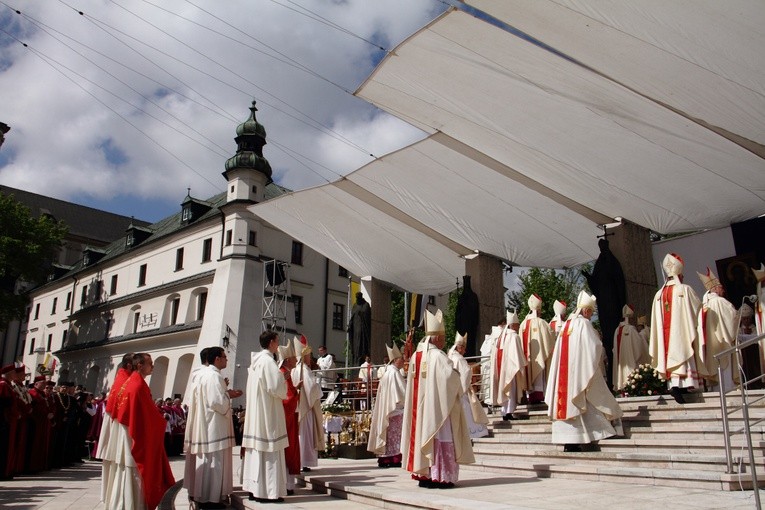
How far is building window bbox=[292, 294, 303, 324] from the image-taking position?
119 ft

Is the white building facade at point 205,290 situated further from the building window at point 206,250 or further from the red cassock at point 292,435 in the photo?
the red cassock at point 292,435

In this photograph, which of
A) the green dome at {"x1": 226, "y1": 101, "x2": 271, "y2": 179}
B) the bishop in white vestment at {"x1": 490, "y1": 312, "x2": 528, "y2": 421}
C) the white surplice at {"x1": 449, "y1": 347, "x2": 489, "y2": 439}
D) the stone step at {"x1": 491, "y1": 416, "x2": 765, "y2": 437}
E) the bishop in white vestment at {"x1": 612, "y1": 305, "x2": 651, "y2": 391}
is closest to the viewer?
the stone step at {"x1": 491, "y1": 416, "x2": 765, "y2": 437}

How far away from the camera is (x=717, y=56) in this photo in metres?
8.80

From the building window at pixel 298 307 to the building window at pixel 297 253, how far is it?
2.01m

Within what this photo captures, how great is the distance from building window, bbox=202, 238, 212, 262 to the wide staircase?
28677 mm

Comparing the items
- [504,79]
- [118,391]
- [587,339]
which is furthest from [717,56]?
[118,391]

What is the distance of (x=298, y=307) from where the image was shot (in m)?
36.5

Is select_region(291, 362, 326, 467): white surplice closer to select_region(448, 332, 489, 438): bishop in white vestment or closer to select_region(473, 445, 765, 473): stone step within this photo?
select_region(448, 332, 489, 438): bishop in white vestment

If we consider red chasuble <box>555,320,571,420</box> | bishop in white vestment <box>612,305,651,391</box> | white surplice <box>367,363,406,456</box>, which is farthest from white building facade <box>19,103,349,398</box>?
red chasuble <box>555,320,571,420</box>

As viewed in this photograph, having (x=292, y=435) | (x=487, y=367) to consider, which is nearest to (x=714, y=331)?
(x=487, y=367)

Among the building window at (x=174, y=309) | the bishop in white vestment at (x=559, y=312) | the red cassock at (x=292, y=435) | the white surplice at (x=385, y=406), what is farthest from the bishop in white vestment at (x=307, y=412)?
the building window at (x=174, y=309)

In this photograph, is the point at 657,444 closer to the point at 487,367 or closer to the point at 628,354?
the point at 628,354

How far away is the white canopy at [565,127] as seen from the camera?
351 inches

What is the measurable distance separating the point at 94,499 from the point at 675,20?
970 centimetres
